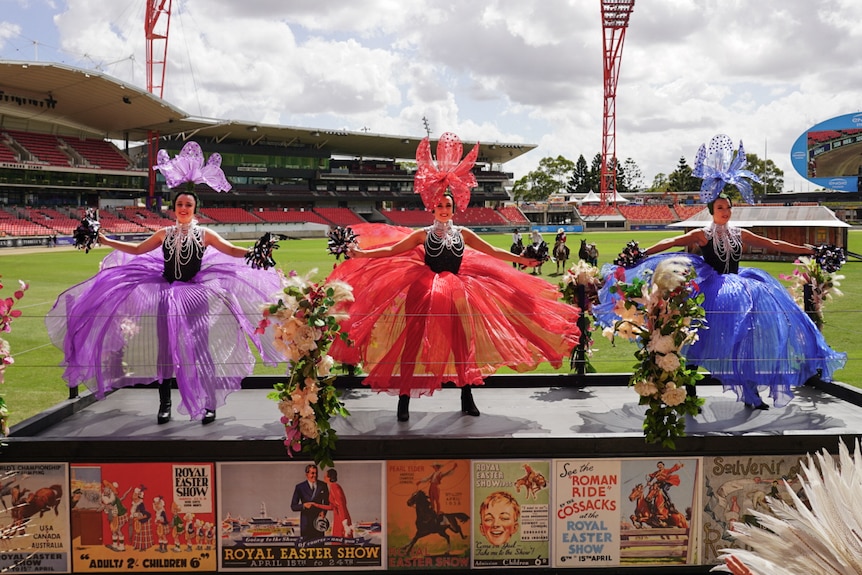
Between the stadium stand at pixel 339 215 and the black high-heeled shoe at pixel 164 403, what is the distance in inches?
2186

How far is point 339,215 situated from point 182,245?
58576mm

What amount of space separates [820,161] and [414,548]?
60.3 meters

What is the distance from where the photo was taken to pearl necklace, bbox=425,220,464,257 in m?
4.44

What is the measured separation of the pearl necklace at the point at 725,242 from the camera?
461 centimetres

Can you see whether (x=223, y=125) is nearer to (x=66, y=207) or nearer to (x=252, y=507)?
(x=66, y=207)

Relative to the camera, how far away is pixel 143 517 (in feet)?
11.5

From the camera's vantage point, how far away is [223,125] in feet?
180

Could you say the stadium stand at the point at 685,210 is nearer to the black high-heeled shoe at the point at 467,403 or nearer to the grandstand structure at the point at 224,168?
the grandstand structure at the point at 224,168

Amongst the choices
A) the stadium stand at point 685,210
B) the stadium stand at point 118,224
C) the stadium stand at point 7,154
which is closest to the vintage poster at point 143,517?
the stadium stand at point 118,224

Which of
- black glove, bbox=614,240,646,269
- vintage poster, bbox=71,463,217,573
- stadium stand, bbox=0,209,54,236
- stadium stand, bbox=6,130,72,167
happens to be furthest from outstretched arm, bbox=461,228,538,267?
stadium stand, bbox=6,130,72,167

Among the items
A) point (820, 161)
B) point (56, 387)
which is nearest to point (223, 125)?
point (820, 161)

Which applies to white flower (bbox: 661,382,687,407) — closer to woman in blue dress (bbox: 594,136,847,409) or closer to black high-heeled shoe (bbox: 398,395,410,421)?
woman in blue dress (bbox: 594,136,847,409)

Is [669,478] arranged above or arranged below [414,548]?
above

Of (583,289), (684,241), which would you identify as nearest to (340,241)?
(583,289)
